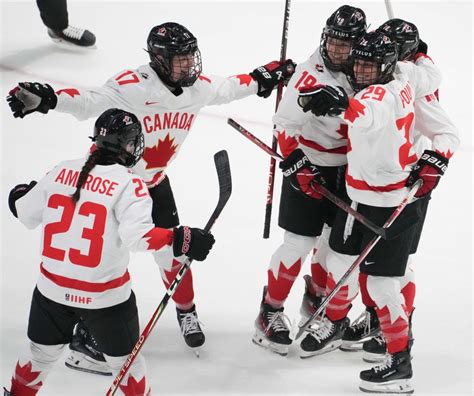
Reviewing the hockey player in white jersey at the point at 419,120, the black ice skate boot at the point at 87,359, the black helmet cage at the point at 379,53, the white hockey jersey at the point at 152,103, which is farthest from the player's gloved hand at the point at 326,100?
the black ice skate boot at the point at 87,359

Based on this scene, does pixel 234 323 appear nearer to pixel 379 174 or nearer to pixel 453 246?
pixel 379 174

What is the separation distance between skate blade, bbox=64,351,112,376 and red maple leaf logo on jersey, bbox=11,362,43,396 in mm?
486

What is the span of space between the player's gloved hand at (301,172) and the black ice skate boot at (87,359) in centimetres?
97

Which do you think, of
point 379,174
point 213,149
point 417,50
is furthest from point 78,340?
point 213,149

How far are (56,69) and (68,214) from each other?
358 centimetres

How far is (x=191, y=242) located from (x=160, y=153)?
0.77 m

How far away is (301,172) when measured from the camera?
3605 mm

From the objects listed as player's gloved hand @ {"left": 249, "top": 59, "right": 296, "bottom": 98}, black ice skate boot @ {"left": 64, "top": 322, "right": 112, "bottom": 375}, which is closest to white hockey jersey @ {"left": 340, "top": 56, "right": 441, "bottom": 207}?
player's gloved hand @ {"left": 249, "top": 59, "right": 296, "bottom": 98}

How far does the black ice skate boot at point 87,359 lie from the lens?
366 centimetres

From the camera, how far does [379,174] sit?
3445 millimetres

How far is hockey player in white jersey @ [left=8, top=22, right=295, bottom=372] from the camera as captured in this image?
11.2 feet

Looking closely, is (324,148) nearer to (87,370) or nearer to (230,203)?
(87,370)

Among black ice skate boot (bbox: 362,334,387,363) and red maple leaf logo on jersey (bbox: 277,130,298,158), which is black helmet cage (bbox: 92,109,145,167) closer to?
red maple leaf logo on jersey (bbox: 277,130,298,158)

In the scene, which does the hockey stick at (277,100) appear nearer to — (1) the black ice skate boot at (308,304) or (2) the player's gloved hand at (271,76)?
(2) the player's gloved hand at (271,76)
